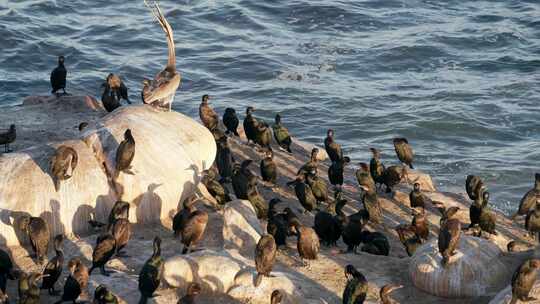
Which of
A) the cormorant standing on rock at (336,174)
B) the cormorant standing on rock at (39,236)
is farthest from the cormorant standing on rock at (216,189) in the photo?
the cormorant standing on rock at (39,236)

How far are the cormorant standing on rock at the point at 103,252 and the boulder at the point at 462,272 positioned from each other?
14.1 ft

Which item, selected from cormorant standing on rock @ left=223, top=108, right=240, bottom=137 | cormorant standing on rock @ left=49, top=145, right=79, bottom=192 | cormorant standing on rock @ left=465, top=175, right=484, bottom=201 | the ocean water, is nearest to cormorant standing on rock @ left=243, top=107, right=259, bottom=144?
cormorant standing on rock @ left=223, top=108, right=240, bottom=137

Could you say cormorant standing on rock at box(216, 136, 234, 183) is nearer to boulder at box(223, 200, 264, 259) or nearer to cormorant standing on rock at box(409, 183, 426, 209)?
boulder at box(223, 200, 264, 259)

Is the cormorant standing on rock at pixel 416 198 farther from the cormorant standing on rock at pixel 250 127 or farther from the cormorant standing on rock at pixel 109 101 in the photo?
the cormorant standing on rock at pixel 109 101

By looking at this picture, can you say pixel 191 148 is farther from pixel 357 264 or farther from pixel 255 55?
pixel 255 55

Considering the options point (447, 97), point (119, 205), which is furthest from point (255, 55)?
point (119, 205)

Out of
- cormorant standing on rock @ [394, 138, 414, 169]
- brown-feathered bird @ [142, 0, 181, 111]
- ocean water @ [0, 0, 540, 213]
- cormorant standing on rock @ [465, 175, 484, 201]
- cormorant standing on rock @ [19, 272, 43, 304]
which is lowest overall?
ocean water @ [0, 0, 540, 213]

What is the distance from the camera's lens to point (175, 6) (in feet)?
130

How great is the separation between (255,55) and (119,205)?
60.2ft

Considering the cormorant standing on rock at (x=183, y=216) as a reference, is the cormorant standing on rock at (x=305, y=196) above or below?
below

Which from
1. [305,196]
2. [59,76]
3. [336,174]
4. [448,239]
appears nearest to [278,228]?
[305,196]

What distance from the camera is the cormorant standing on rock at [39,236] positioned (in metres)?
15.2

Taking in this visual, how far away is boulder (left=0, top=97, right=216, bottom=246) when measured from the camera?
16.3 m

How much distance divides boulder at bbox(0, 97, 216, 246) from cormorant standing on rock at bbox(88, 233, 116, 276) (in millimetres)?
1800
